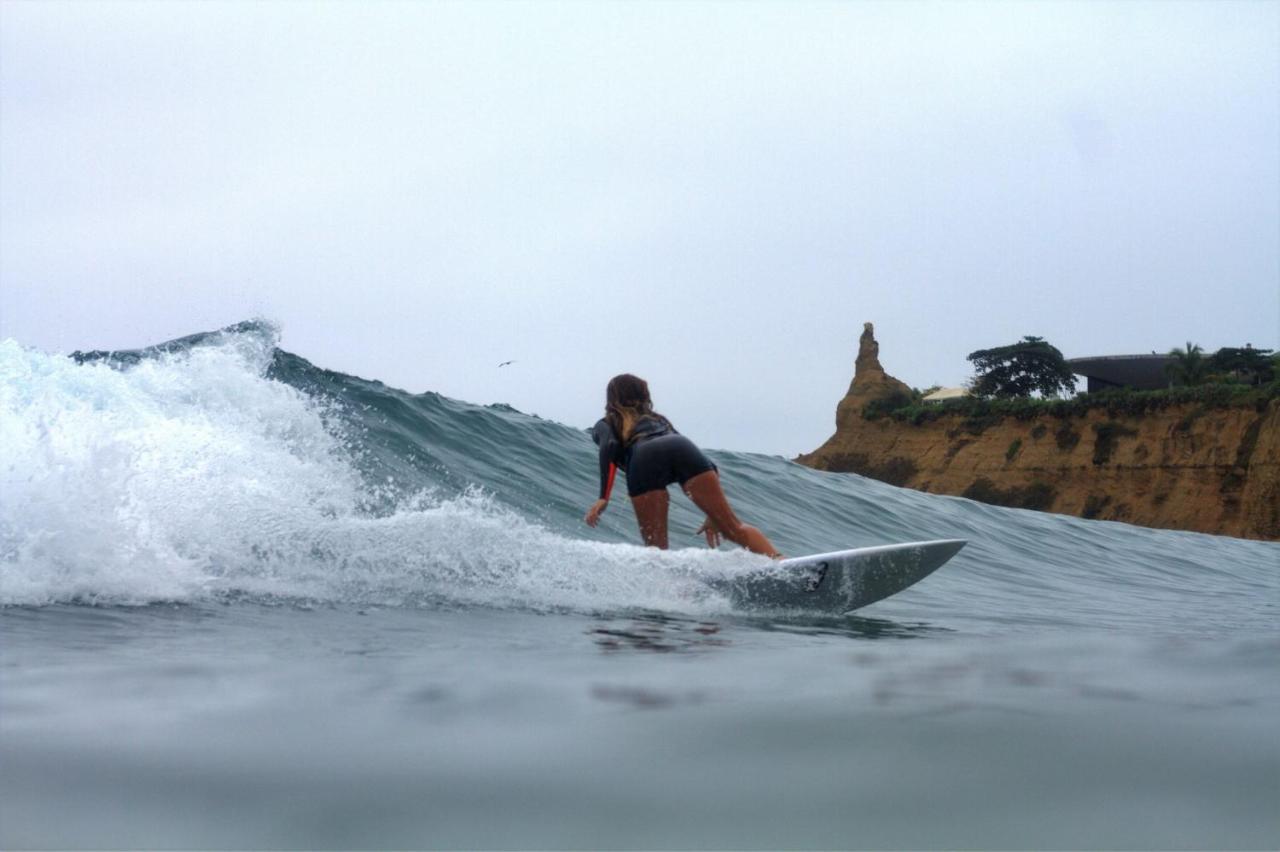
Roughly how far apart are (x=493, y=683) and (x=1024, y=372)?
5240 cm

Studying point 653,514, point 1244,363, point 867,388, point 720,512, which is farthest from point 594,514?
point 1244,363

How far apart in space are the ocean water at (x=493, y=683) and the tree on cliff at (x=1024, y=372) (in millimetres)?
45027

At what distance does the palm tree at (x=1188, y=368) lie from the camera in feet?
146

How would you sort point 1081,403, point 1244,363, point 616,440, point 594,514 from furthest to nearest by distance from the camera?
point 1244,363
point 1081,403
point 616,440
point 594,514

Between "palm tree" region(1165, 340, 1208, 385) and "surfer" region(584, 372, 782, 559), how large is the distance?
42913mm

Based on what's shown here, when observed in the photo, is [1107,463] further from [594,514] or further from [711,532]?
[594,514]

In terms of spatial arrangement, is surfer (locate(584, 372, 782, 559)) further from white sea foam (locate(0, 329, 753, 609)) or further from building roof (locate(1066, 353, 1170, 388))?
building roof (locate(1066, 353, 1170, 388))

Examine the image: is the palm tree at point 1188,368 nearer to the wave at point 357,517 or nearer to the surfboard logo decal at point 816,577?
the wave at point 357,517

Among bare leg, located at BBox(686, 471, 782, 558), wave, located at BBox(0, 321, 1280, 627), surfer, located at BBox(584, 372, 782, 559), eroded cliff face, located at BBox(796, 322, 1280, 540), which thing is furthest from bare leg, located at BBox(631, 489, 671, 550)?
eroded cliff face, located at BBox(796, 322, 1280, 540)

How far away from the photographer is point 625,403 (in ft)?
22.2

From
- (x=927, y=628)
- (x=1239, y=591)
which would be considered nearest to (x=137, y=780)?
(x=927, y=628)

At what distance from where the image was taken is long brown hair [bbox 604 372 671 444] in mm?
6746

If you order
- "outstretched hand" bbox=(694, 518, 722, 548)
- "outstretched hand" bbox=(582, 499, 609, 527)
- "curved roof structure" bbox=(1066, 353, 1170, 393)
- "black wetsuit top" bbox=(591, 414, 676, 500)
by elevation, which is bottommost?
"outstretched hand" bbox=(694, 518, 722, 548)

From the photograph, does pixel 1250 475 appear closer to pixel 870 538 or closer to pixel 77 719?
pixel 870 538
